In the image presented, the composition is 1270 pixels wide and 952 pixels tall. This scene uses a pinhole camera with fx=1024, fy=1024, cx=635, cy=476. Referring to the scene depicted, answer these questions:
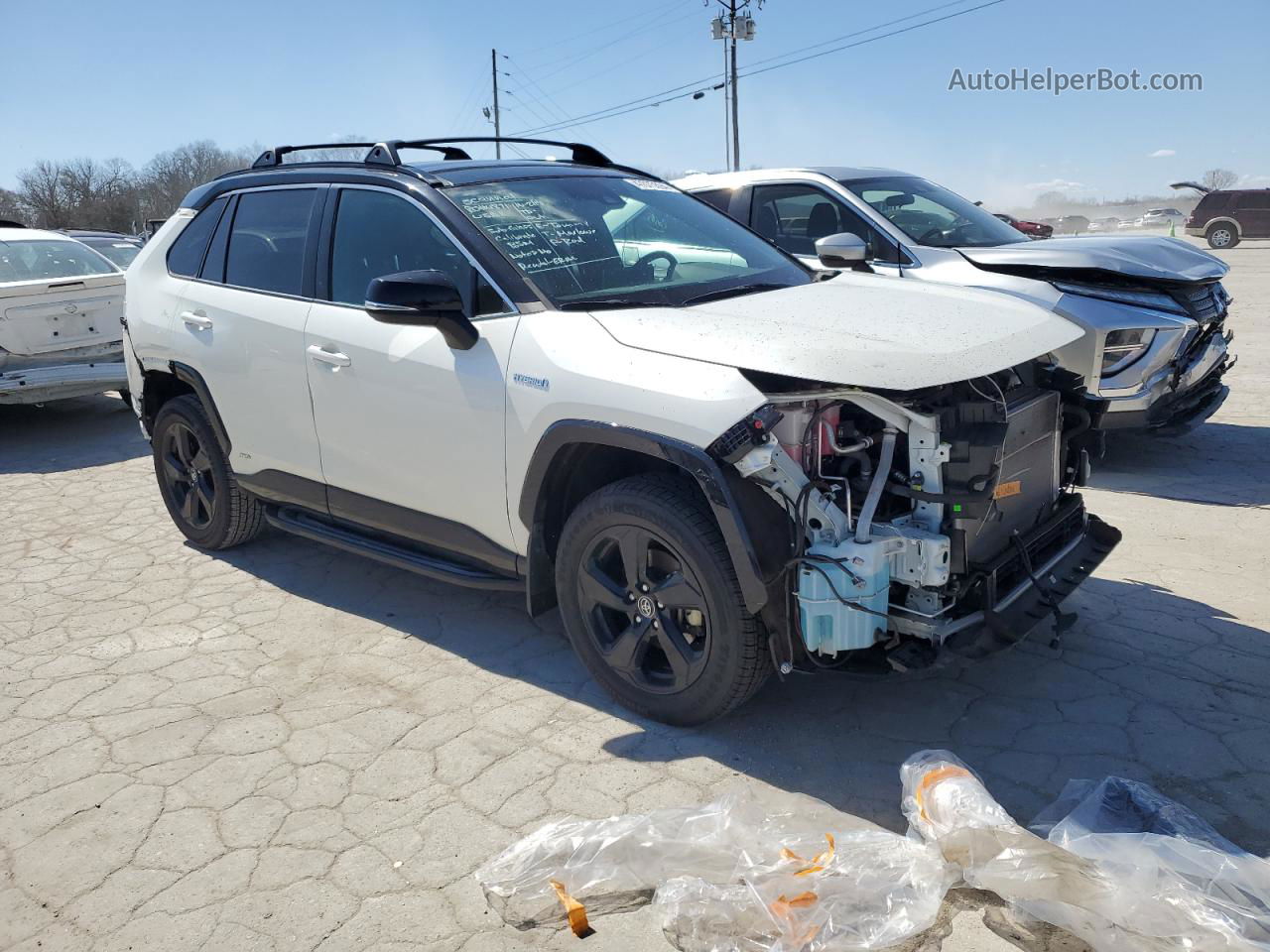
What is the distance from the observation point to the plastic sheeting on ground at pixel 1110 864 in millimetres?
2365

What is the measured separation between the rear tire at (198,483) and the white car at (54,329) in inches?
135

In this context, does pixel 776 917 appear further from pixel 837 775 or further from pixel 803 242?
pixel 803 242

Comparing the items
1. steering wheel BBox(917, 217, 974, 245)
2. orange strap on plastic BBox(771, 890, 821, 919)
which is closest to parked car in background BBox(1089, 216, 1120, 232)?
steering wheel BBox(917, 217, 974, 245)

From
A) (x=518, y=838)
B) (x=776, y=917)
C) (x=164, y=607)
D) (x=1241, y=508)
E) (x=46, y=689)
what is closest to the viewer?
(x=776, y=917)

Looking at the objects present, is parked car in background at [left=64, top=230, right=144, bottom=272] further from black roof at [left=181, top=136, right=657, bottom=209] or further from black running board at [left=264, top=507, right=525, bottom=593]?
black running board at [left=264, top=507, right=525, bottom=593]

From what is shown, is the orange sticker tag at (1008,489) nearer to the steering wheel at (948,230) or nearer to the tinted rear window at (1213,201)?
the steering wheel at (948,230)

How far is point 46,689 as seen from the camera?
162 inches

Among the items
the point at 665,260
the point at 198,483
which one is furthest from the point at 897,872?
the point at 198,483

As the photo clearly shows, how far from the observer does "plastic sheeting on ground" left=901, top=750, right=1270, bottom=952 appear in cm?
237

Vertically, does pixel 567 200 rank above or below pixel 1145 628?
above

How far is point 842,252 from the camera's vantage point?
16.4 feet

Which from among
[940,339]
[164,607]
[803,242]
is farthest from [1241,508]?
[164,607]

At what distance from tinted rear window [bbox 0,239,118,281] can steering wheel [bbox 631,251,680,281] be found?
6.60 metres

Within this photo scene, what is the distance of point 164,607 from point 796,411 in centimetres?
335
